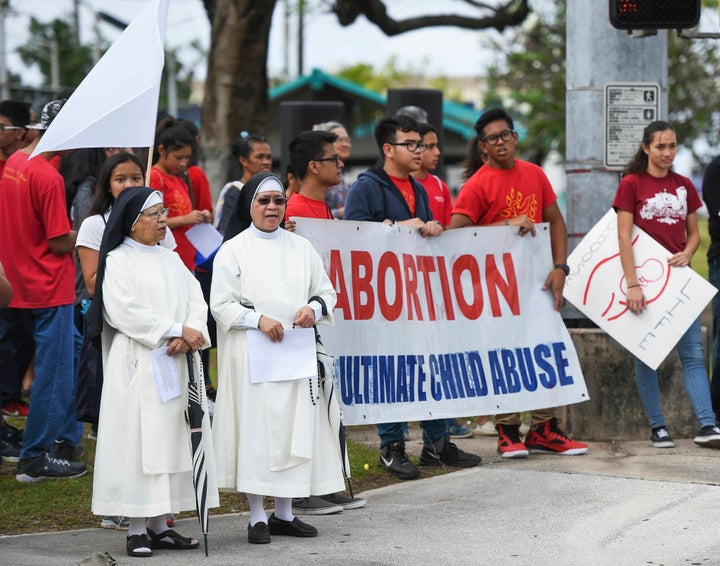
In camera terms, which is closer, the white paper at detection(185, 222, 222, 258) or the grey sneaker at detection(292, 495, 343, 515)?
the grey sneaker at detection(292, 495, 343, 515)

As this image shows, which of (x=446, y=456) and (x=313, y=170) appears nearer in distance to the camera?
(x=313, y=170)

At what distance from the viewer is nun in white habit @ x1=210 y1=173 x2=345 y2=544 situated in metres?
6.45

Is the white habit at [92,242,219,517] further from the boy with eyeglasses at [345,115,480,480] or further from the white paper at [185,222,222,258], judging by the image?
the white paper at [185,222,222,258]

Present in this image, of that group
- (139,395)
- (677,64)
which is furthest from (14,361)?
(677,64)

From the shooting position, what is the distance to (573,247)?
9453mm

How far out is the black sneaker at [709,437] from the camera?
8531mm

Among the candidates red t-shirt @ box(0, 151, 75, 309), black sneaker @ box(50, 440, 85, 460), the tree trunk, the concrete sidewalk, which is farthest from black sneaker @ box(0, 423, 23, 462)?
the tree trunk

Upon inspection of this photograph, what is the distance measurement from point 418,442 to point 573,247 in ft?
5.79

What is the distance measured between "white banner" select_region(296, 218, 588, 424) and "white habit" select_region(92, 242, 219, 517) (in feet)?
4.76

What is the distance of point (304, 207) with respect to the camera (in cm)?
771

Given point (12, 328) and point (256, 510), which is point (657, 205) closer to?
point (256, 510)

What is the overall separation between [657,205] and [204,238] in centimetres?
299

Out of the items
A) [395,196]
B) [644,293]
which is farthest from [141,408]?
[644,293]

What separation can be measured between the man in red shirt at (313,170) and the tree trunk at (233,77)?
30.3 feet
